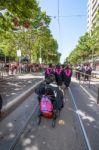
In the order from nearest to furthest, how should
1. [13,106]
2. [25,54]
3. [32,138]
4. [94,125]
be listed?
1. [32,138]
2. [94,125]
3. [13,106]
4. [25,54]

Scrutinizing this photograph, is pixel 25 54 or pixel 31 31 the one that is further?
pixel 25 54

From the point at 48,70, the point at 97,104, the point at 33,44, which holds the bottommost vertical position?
the point at 97,104

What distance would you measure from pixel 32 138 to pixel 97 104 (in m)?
6.50

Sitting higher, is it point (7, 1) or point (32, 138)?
point (7, 1)

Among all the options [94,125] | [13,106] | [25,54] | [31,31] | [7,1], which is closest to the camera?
[94,125]

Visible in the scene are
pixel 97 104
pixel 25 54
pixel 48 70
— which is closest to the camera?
pixel 97 104

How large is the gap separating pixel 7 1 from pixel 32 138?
14.7m

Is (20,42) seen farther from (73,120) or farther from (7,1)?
(73,120)

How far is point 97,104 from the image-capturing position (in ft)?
43.3

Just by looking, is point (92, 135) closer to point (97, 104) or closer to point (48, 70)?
point (97, 104)

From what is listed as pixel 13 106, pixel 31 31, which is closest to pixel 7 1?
pixel 13 106

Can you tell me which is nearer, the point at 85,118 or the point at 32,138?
the point at 32,138

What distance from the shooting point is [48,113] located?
920 centimetres

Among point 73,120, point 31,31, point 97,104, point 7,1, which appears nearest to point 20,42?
point 31,31
